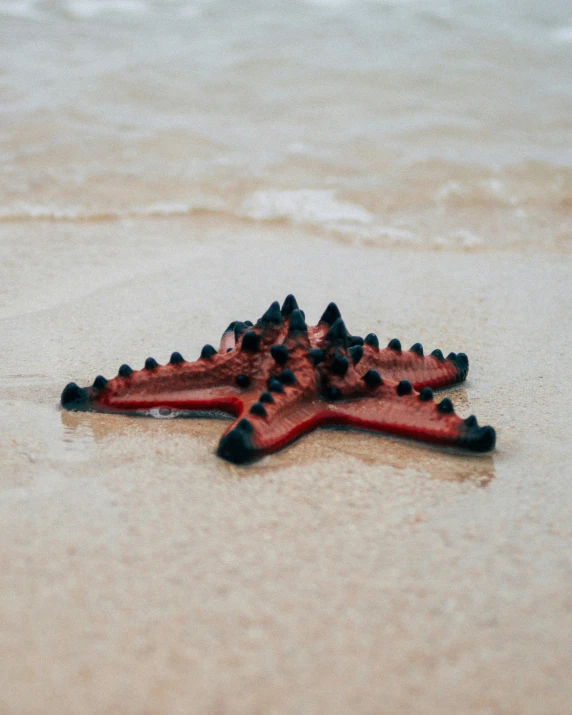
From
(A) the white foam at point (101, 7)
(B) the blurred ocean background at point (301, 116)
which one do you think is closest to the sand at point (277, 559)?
(B) the blurred ocean background at point (301, 116)

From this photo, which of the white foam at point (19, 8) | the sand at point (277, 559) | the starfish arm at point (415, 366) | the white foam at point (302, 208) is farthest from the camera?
the white foam at point (19, 8)

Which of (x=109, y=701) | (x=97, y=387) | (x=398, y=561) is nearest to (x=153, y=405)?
(x=97, y=387)

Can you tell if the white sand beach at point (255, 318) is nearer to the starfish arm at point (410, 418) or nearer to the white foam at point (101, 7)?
the starfish arm at point (410, 418)

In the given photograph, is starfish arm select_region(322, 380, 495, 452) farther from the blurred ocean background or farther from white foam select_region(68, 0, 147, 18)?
white foam select_region(68, 0, 147, 18)

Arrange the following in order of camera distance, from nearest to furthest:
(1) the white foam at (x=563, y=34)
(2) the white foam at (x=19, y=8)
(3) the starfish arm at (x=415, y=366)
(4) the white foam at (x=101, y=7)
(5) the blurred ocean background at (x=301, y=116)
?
(3) the starfish arm at (x=415, y=366) < (5) the blurred ocean background at (x=301, y=116) < (2) the white foam at (x=19, y=8) < (4) the white foam at (x=101, y=7) < (1) the white foam at (x=563, y=34)

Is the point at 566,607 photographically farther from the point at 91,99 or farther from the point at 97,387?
the point at 91,99

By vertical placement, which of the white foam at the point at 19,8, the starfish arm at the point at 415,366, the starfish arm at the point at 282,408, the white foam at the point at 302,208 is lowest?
the starfish arm at the point at 282,408

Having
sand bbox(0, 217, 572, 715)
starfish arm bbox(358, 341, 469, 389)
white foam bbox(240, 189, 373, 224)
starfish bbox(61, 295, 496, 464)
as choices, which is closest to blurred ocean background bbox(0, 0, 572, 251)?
white foam bbox(240, 189, 373, 224)
